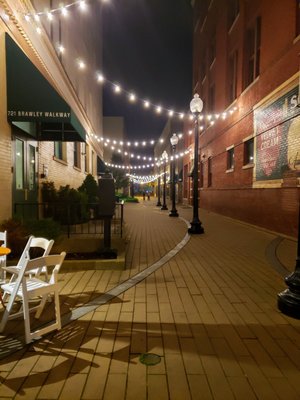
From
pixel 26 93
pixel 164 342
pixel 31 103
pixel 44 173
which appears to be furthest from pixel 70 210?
pixel 164 342

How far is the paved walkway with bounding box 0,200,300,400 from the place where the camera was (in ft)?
8.50

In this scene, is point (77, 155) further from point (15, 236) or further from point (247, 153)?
point (15, 236)

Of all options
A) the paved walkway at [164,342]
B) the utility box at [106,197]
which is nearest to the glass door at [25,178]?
the utility box at [106,197]

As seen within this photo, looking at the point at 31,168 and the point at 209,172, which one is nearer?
the point at 31,168

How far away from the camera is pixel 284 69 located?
9961mm

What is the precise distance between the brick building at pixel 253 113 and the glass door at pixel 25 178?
263 inches

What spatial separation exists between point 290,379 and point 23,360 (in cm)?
241

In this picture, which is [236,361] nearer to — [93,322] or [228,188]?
[93,322]

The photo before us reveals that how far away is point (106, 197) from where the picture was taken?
20.9ft

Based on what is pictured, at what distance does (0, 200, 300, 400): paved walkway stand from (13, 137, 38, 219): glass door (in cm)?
319

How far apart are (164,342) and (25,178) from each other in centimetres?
667

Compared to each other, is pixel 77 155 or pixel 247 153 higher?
pixel 77 155

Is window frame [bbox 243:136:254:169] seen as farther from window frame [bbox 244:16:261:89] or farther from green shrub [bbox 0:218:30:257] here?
green shrub [bbox 0:218:30:257]

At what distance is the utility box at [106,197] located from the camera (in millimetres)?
6359
